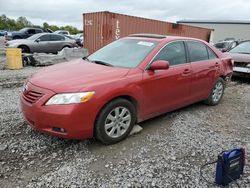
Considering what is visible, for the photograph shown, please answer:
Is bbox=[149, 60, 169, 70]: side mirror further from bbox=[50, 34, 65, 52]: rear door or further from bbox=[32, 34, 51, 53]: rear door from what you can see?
bbox=[50, 34, 65, 52]: rear door

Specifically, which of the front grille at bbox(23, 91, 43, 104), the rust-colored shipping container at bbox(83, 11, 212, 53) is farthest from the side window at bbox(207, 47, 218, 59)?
the rust-colored shipping container at bbox(83, 11, 212, 53)

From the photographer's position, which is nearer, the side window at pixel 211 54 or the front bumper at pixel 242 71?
the side window at pixel 211 54

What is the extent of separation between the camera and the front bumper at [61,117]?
10.4ft

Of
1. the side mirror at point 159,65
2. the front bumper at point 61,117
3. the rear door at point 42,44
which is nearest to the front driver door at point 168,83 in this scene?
the side mirror at point 159,65

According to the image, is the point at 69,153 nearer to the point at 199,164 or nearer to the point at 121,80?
the point at 121,80

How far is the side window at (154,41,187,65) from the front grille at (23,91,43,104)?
1.95 metres

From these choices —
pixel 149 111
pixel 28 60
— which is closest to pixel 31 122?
pixel 149 111

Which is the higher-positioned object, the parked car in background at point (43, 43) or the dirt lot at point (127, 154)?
the parked car in background at point (43, 43)

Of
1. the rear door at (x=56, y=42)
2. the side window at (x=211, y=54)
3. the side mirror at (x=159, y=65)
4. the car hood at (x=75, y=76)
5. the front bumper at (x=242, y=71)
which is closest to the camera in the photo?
the car hood at (x=75, y=76)

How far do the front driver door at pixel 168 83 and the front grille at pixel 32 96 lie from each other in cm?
155

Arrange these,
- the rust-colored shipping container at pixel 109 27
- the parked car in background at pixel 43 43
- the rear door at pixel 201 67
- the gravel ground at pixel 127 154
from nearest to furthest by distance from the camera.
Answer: the gravel ground at pixel 127 154, the rear door at pixel 201 67, the rust-colored shipping container at pixel 109 27, the parked car in background at pixel 43 43

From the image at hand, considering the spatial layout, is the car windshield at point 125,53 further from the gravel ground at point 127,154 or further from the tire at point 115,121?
the gravel ground at point 127,154

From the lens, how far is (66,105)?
10.4 feet

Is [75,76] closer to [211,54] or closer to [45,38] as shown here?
[211,54]
